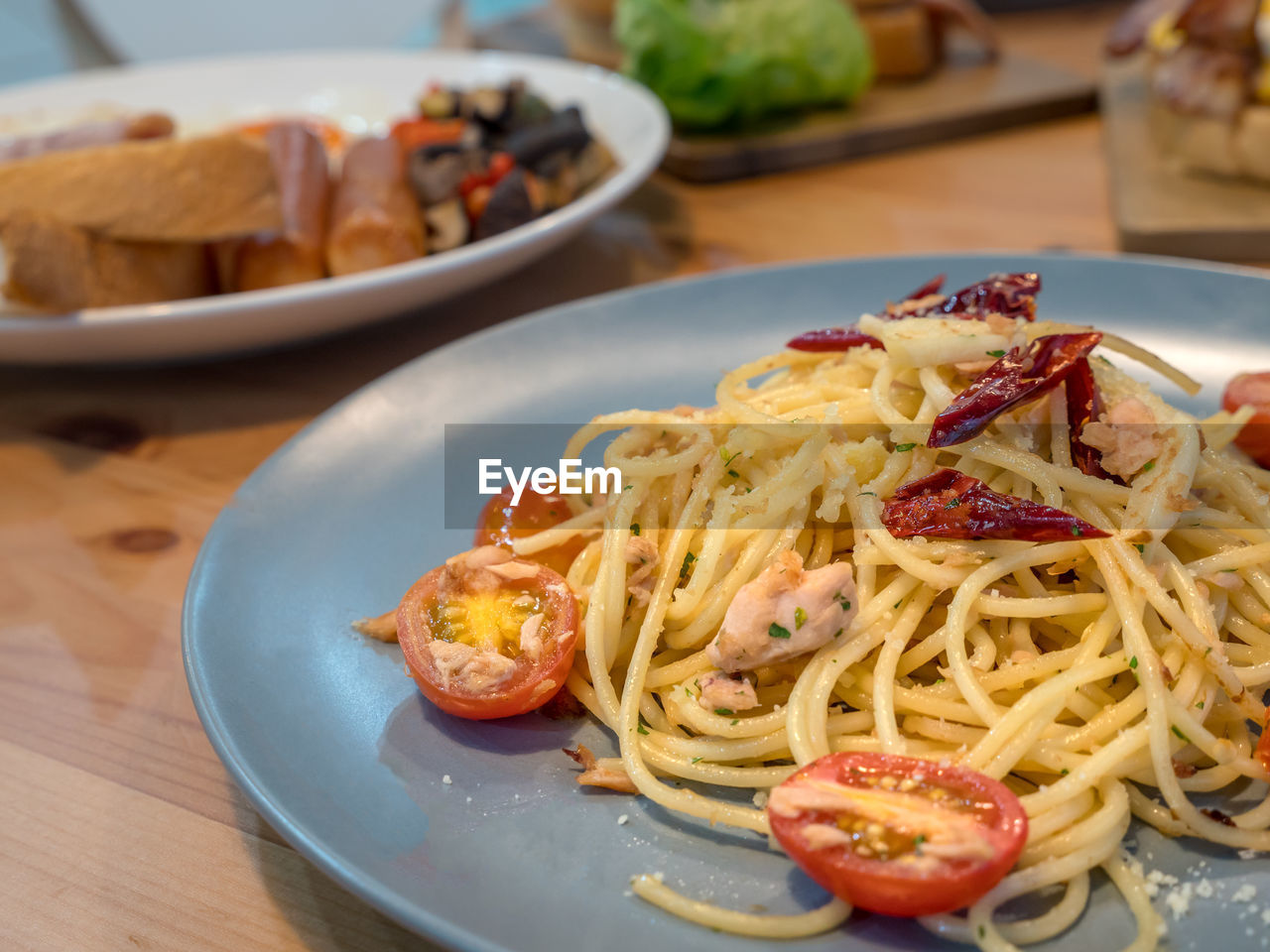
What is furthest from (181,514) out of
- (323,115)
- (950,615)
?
(323,115)

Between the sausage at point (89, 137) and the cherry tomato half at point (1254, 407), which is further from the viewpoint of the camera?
the sausage at point (89, 137)

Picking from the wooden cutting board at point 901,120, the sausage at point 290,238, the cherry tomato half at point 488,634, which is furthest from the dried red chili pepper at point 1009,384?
the wooden cutting board at point 901,120

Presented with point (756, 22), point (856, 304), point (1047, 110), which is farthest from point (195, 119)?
Answer: point (1047, 110)

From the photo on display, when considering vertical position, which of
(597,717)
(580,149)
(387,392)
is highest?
(580,149)

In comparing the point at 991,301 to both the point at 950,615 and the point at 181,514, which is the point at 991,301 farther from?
the point at 181,514

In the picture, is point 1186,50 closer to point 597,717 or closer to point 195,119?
point 597,717

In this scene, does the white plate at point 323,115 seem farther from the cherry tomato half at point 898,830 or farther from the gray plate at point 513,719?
the cherry tomato half at point 898,830
